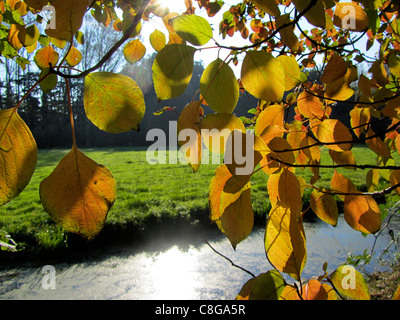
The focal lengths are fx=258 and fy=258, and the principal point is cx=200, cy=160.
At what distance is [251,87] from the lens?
21cm

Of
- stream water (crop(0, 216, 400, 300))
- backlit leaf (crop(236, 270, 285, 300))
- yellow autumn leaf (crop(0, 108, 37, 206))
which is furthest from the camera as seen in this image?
stream water (crop(0, 216, 400, 300))

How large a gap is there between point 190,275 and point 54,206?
3376 mm

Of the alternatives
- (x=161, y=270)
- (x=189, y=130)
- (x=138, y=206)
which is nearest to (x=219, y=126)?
(x=189, y=130)

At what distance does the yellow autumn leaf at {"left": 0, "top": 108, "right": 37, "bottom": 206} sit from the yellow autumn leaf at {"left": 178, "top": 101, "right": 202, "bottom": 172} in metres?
0.10

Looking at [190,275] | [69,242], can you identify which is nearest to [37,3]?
[190,275]

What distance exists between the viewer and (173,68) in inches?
7.2

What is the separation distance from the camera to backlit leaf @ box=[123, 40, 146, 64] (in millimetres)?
402

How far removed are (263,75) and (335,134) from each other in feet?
0.45

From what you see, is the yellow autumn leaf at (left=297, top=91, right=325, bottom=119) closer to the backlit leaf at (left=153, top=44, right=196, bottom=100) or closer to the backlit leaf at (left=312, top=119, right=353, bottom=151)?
the backlit leaf at (left=312, top=119, right=353, bottom=151)

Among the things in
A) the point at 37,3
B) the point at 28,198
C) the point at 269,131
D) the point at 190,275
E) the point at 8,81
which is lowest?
the point at 190,275

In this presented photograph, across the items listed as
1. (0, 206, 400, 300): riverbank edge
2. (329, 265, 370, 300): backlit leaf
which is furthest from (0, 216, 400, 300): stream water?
(329, 265, 370, 300): backlit leaf

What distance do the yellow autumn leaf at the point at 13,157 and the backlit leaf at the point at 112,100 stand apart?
43 millimetres
